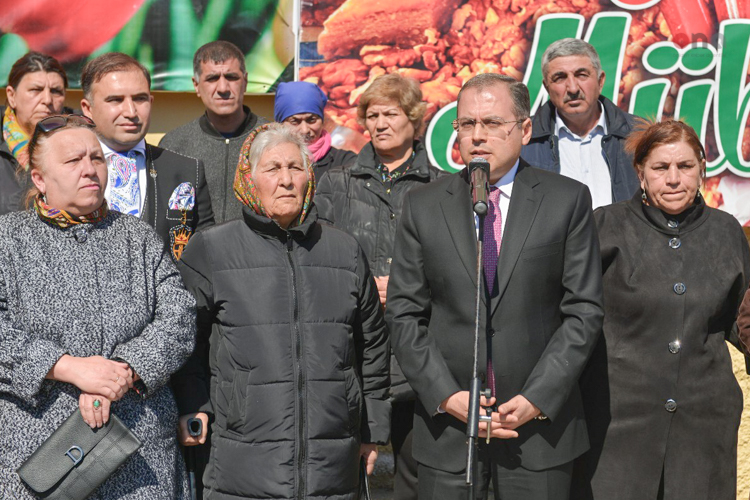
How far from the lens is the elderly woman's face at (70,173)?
3.11 metres

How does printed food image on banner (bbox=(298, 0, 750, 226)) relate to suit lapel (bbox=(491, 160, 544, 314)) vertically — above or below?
above

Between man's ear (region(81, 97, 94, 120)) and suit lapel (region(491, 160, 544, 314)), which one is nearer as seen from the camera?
suit lapel (region(491, 160, 544, 314))

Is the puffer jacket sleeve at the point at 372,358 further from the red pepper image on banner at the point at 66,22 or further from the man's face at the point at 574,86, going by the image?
the red pepper image on banner at the point at 66,22

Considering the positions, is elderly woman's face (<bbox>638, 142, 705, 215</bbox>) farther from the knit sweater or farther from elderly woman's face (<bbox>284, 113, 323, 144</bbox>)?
the knit sweater

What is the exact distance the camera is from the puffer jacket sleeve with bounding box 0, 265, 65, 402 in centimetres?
291

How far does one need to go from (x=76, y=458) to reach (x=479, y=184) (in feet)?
5.17

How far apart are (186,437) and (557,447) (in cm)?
135

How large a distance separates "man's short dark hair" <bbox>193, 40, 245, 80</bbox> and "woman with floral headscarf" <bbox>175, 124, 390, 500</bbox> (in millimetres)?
1445

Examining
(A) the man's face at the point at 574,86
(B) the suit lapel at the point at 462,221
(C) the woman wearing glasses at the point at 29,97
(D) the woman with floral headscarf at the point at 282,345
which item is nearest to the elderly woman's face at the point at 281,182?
(D) the woman with floral headscarf at the point at 282,345

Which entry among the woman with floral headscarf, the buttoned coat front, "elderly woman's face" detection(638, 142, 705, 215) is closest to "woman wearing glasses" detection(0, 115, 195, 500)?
the woman with floral headscarf

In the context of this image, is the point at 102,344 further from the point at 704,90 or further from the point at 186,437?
the point at 704,90

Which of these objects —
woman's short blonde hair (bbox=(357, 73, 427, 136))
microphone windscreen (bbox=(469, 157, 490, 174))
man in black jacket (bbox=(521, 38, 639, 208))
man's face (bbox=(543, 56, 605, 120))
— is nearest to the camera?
microphone windscreen (bbox=(469, 157, 490, 174))

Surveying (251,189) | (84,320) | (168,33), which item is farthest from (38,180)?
(168,33)

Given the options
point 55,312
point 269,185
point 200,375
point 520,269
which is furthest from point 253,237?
point 520,269
